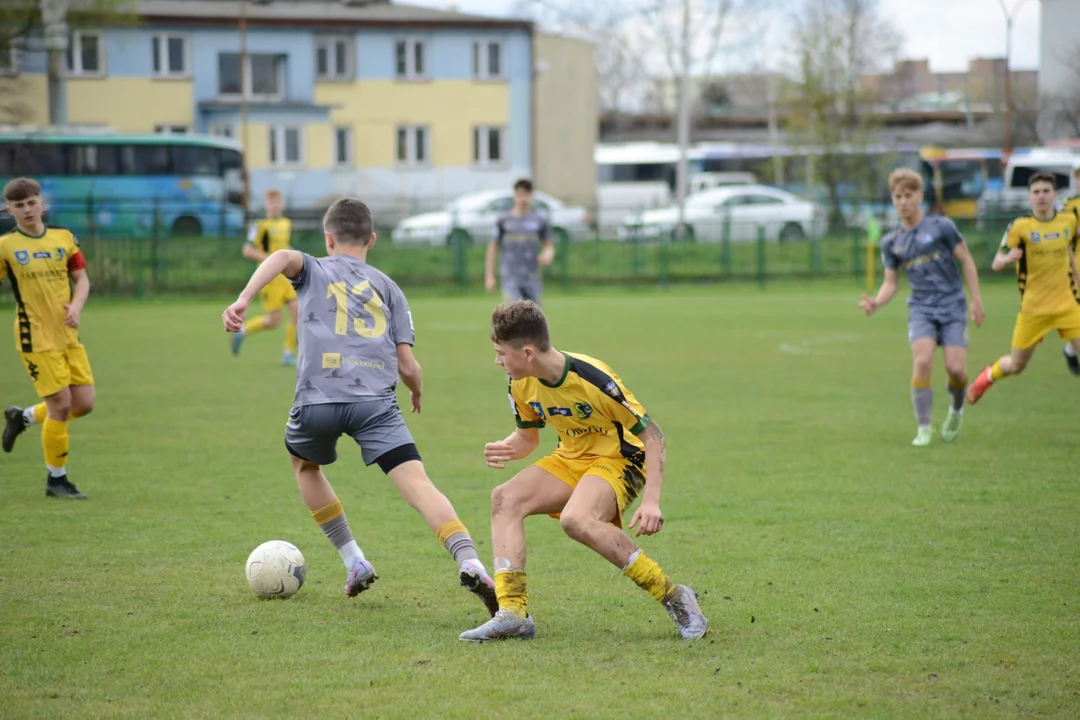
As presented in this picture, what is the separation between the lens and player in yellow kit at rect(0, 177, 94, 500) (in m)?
7.88

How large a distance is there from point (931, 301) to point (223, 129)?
4147cm

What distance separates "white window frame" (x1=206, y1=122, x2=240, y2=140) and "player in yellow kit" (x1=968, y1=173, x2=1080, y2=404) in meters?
41.0

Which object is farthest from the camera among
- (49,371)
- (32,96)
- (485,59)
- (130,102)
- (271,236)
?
(485,59)

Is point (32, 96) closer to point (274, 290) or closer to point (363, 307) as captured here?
point (274, 290)

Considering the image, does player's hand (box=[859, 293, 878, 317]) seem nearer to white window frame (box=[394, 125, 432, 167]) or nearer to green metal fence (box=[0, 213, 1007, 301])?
green metal fence (box=[0, 213, 1007, 301])

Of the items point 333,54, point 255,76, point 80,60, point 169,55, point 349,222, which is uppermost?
point 333,54

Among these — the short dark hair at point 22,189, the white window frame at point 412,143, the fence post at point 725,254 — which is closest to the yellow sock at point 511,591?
the short dark hair at point 22,189

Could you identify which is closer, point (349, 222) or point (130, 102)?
point (349, 222)

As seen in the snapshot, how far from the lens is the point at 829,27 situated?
4772 cm

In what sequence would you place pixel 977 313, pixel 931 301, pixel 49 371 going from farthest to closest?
pixel 931 301 < pixel 977 313 < pixel 49 371

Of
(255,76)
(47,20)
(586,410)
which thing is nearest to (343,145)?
(255,76)

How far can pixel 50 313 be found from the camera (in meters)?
7.96

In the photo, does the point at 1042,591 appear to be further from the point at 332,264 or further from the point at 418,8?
the point at 418,8

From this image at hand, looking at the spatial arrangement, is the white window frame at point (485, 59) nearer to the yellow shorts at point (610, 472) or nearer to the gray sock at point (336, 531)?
the gray sock at point (336, 531)
